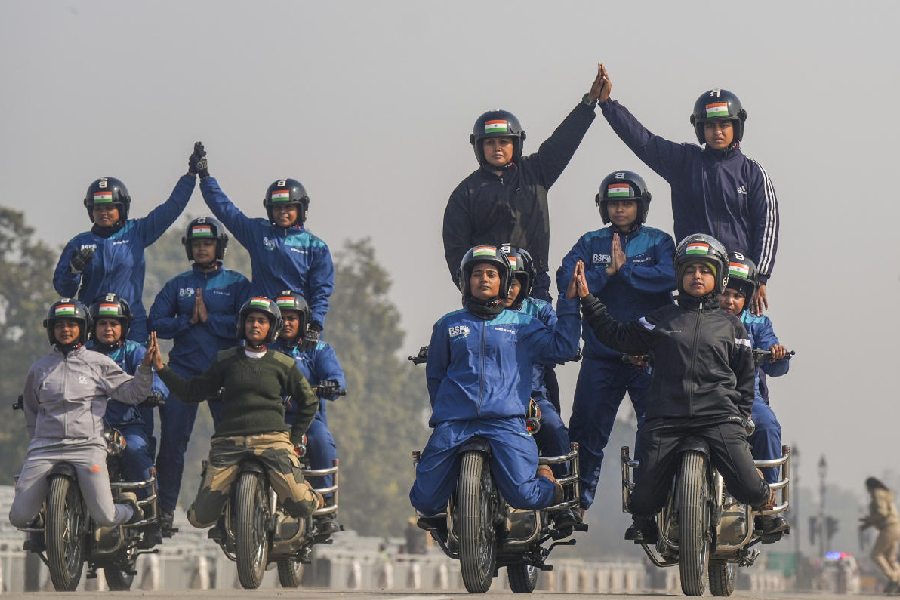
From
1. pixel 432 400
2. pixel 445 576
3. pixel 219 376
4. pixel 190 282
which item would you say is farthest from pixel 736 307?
pixel 445 576

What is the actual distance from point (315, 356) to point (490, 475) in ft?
14.0

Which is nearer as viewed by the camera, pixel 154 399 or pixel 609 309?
pixel 609 309

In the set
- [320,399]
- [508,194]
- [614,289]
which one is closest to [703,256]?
[614,289]

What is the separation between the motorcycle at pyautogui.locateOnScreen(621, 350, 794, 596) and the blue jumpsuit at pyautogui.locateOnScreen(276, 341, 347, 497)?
408 cm

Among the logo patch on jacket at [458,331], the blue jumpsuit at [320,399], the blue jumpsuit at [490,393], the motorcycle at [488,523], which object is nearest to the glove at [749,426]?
the blue jumpsuit at [490,393]

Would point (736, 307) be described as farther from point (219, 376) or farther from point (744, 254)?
point (219, 376)

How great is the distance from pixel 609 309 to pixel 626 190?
91cm

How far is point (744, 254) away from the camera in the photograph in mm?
16000

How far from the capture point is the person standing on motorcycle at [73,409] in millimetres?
16141

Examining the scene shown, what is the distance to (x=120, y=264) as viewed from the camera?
18297 mm

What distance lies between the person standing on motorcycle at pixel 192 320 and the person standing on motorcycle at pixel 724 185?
166 inches

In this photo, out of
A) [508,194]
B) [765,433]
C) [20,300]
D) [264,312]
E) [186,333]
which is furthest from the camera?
[20,300]

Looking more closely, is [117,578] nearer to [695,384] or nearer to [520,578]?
[520,578]

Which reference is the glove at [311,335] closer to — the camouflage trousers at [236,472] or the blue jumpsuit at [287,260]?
the blue jumpsuit at [287,260]
